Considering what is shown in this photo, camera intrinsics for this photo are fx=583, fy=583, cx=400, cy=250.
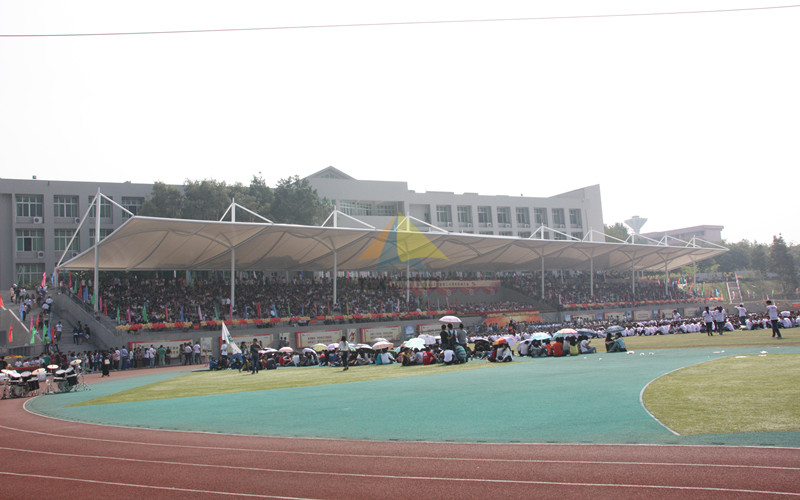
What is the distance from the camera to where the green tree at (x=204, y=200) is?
53781mm

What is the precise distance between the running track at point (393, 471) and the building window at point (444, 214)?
205 feet

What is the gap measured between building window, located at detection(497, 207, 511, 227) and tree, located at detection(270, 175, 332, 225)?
25.9m

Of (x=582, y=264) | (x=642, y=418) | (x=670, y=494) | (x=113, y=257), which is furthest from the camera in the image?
(x=582, y=264)

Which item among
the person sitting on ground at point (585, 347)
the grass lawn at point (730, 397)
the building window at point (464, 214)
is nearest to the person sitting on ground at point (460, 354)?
the person sitting on ground at point (585, 347)

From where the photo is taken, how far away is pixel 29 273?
5219 centimetres

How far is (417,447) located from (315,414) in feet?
13.8

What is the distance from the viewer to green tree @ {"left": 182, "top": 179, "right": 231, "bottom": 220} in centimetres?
5378

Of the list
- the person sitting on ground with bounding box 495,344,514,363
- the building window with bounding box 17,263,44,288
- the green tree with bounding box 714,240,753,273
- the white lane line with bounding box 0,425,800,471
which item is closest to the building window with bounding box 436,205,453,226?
the building window with bounding box 17,263,44,288

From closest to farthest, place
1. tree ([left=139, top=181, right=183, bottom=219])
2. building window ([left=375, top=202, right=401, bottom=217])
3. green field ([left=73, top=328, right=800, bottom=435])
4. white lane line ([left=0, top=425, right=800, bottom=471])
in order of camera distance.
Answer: white lane line ([left=0, top=425, right=800, bottom=471])
green field ([left=73, top=328, right=800, bottom=435])
tree ([left=139, top=181, right=183, bottom=219])
building window ([left=375, top=202, right=401, bottom=217])

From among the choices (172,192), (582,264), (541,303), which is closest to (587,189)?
(582,264)

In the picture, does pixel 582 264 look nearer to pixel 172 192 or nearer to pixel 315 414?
pixel 172 192

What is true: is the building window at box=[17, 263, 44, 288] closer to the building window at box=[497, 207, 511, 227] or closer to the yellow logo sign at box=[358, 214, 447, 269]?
the yellow logo sign at box=[358, 214, 447, 269]

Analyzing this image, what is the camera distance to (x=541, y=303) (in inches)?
2309

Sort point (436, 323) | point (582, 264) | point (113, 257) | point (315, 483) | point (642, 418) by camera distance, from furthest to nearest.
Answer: point (582, 264) → point (436, 323) → point (113, 257) → point (642, 418) → point (315, 483)
